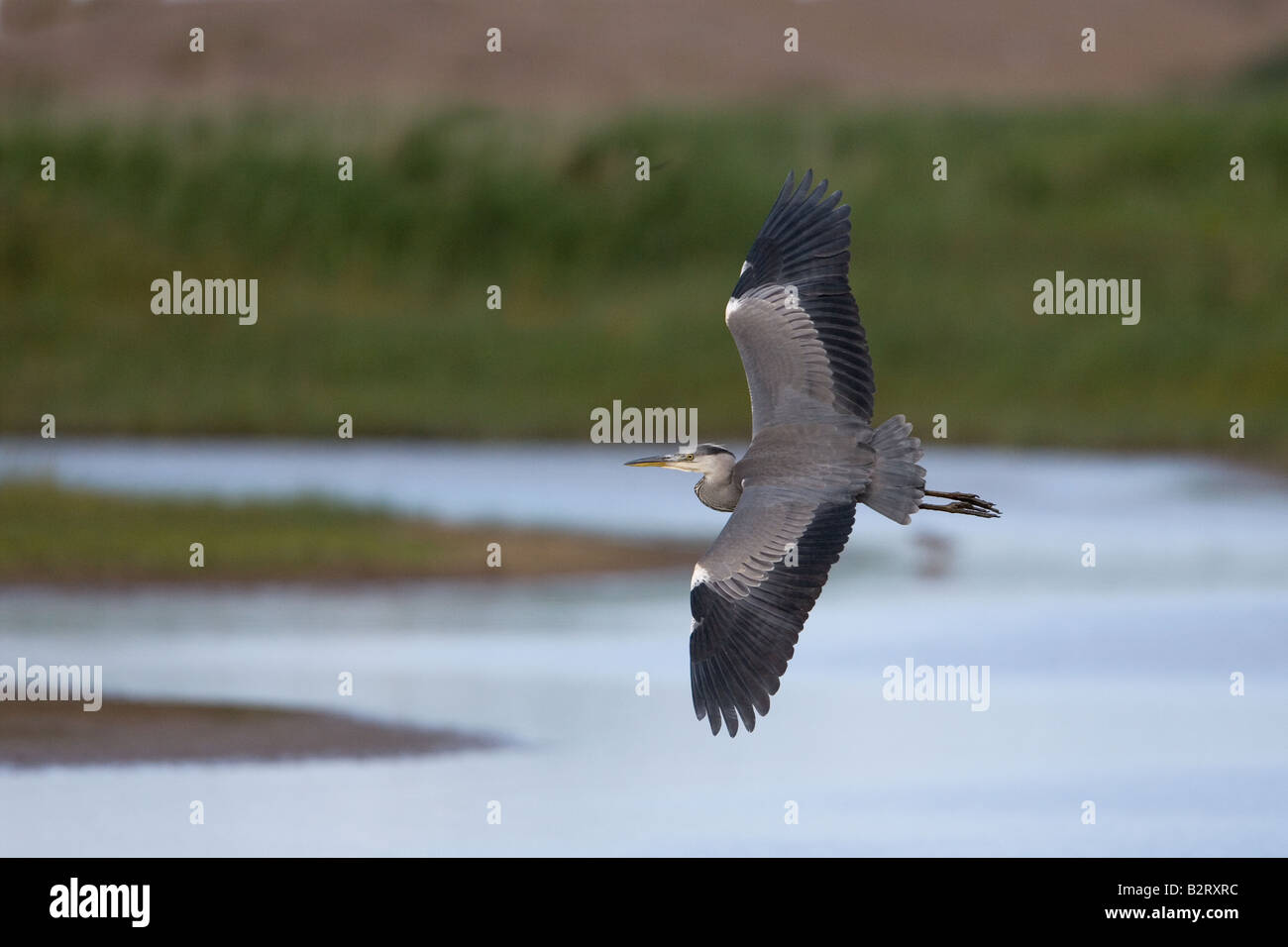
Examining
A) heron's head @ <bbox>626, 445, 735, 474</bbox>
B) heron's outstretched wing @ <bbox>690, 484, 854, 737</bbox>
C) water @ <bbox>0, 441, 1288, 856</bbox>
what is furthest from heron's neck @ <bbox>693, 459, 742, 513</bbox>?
water @ <bbox>0, 441, 1288, 856</bbox>

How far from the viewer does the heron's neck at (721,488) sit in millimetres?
11328

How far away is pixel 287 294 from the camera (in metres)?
44.8

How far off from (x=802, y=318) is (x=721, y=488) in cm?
89

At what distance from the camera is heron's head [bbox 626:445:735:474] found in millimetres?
11445

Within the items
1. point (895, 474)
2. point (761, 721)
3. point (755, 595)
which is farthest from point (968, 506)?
point (761, 721)

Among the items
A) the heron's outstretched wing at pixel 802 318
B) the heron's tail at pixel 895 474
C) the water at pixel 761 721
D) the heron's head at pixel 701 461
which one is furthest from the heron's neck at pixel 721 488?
the water at pixel 761 721

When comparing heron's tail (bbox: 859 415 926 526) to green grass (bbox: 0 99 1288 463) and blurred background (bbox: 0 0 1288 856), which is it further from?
green grass (bbox: 0 99 1288 463)

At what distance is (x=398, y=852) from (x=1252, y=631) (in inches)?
385

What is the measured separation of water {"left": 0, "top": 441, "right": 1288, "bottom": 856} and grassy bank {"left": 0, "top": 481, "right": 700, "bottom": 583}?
2.05 ft

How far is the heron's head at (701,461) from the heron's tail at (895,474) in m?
0.72

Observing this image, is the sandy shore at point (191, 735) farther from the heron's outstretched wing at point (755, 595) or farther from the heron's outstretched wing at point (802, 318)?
the heron's outstretched wing at point (755, 595)

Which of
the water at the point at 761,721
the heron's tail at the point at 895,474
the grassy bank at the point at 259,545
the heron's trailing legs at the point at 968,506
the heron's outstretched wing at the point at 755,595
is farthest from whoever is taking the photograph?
the grassy bank at the point at 259,545

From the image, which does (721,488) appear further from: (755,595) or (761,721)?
(761,721)

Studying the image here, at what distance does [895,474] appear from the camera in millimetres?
10961
